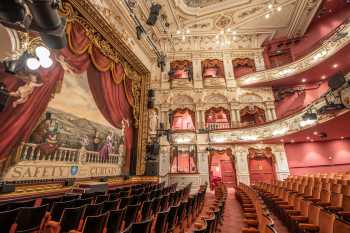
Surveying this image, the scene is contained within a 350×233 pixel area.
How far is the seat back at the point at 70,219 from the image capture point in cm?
193

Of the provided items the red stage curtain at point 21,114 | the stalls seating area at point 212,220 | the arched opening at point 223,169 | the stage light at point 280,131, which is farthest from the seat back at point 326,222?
the arched opening at point 223,169

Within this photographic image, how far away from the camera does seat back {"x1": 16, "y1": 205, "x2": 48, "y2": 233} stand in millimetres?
1779

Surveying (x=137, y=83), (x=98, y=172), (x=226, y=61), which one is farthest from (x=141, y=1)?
(x=98, y=172)

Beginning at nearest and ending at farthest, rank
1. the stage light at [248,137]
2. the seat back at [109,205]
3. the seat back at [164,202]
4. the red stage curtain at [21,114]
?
the seat back at [109,205]
the seat back at [164,202]
the red stage curtain at [21,114]
the stage light at [248,137]

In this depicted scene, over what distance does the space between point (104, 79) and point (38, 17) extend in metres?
4.18

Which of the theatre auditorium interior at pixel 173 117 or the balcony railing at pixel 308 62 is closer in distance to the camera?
the theatre auditorium interior at pixel 173 117

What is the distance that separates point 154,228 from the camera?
1898 millimetres

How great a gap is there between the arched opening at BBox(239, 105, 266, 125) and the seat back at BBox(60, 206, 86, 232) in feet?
34.2

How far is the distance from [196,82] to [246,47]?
4.22 meters

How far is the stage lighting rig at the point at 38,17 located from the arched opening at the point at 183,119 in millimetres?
8788

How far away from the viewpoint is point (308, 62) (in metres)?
8.91

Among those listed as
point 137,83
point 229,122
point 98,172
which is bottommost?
point 98,172

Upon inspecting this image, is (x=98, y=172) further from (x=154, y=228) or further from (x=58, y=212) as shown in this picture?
(x=154, y=228)

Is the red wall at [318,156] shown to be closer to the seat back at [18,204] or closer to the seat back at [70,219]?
the seat back at [70,219]
